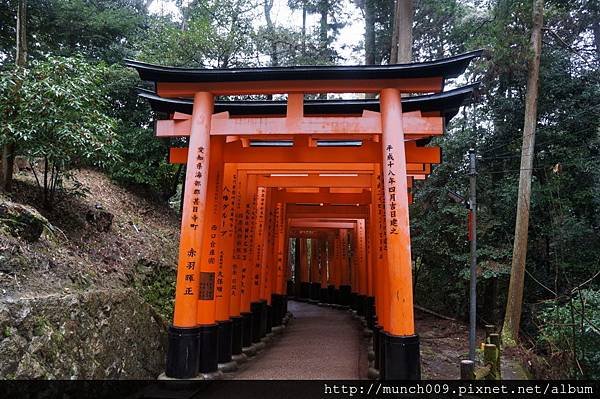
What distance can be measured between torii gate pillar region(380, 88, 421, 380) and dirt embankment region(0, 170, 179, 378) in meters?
3.61

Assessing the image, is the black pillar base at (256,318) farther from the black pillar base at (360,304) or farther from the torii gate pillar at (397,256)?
the black pillar base at (360,304)

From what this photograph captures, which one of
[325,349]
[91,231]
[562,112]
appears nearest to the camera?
[91,231]

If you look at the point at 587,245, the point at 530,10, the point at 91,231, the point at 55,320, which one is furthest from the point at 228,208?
the point at 587,245

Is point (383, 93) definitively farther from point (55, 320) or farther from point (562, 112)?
point (562, 112)

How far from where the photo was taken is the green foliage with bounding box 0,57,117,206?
7.25 meters

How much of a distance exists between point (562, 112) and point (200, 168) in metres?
12.1

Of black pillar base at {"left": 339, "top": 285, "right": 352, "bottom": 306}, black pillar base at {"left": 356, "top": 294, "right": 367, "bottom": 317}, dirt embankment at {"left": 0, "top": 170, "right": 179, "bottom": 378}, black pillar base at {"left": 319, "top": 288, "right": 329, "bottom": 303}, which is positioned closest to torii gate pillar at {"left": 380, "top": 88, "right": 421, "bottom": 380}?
dirt embankment at {"left": 0, "top": 170, "right": 179, "bottom": 378}

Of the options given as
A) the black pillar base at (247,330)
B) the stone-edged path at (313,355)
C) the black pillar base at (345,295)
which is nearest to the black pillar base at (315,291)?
the black pillar base at (345,295)

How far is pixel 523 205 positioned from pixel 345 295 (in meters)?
11.8

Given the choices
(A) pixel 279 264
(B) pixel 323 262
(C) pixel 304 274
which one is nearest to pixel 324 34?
(A) pixel 279 264

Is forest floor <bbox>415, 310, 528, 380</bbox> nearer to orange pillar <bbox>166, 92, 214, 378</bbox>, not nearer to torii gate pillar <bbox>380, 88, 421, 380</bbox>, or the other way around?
torii gate pillar <bbox>380, 88, 421, 380</bbox>

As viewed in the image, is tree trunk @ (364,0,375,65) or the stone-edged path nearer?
the stone-edged path

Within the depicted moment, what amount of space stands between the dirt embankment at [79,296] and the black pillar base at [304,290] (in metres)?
16.3

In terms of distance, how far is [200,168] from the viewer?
266 inches
